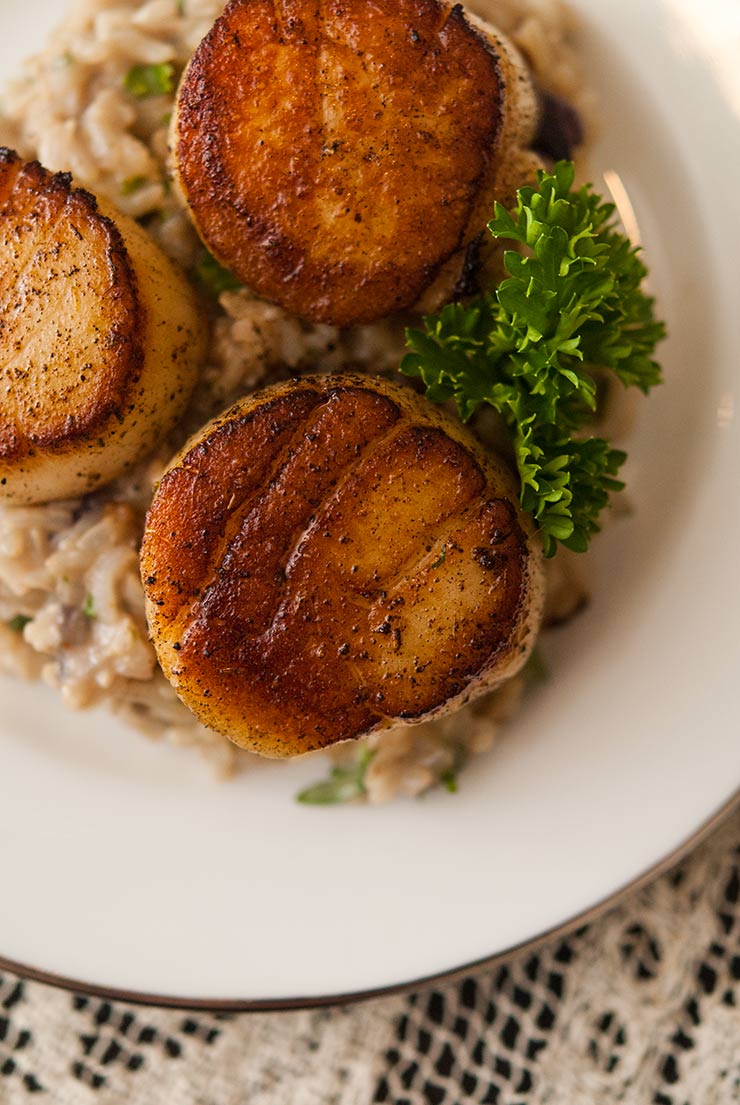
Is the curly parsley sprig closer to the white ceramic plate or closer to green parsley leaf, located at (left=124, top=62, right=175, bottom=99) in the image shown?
the white ceramic plate

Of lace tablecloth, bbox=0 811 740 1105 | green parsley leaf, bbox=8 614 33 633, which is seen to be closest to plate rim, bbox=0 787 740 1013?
lace tablecloth, bbox=0 811 740 1105

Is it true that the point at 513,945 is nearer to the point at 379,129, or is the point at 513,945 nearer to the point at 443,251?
the point at 443,251

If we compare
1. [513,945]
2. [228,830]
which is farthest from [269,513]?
[513,945]

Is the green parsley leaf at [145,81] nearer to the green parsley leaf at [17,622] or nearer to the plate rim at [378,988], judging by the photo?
the green parsley leaf at [17,622]

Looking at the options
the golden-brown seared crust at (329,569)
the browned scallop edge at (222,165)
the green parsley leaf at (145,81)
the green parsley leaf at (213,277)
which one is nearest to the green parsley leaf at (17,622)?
the golden-brown seared crust at (329,569)

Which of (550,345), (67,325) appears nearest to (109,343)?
(67,325)
